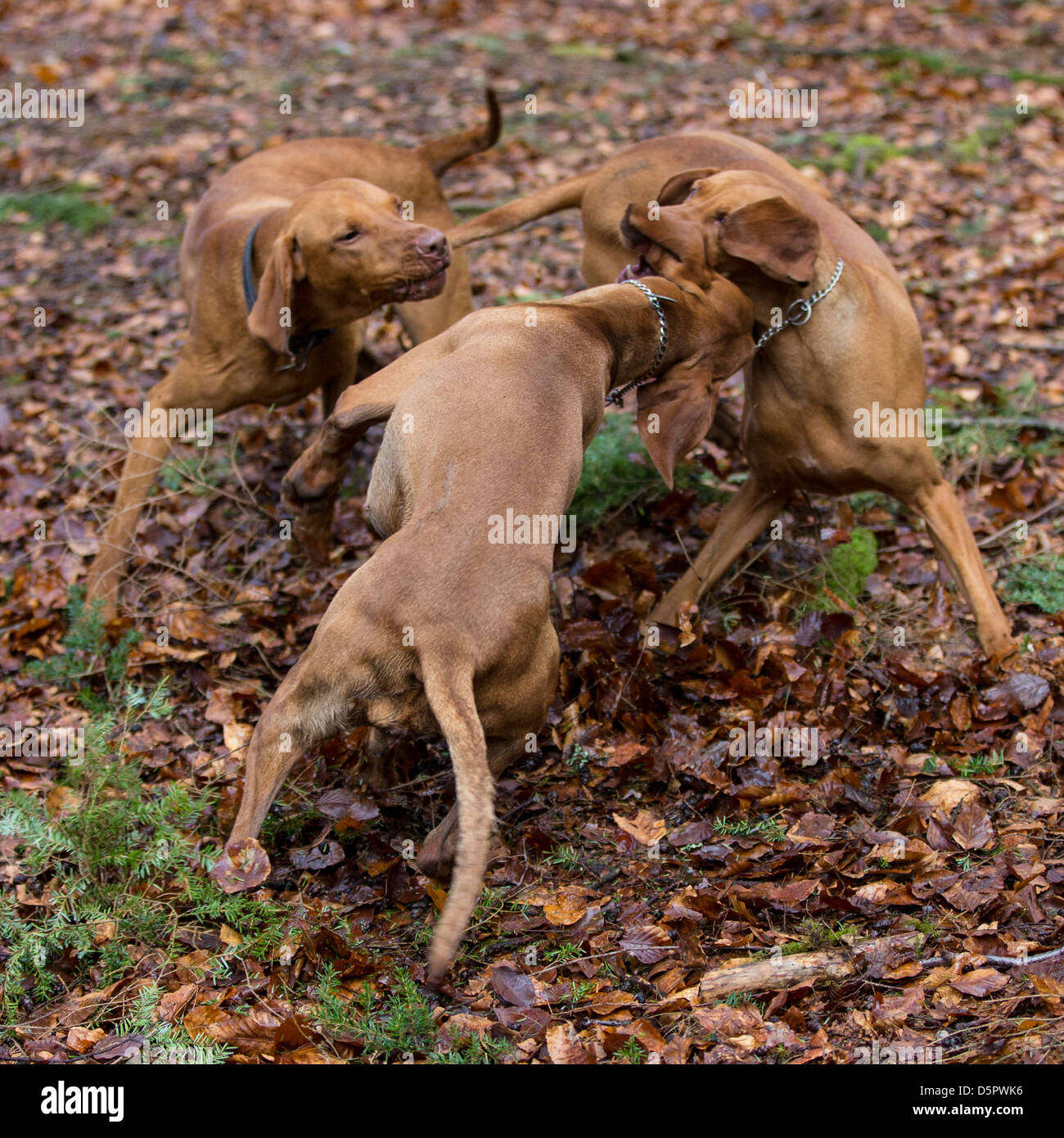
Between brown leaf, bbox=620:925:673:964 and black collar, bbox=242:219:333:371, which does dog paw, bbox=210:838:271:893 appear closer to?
brown leaf, bbox=620:925:673:964

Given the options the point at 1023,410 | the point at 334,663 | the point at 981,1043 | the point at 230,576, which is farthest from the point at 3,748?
the point at 1023,410

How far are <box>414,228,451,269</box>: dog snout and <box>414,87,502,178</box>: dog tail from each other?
5.06 ft

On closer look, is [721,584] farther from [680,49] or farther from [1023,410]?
[680,49]

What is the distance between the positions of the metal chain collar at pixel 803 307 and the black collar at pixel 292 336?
2.05 m

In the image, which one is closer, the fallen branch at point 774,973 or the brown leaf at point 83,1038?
the fallen branch at point 774,973

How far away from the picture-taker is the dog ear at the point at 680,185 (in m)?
5.16

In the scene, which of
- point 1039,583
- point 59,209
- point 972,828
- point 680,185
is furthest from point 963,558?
point 59,209

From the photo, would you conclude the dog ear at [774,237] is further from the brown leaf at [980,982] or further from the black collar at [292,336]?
the brown leaf at [980,982]

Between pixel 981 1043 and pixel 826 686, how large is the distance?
1.88 metres

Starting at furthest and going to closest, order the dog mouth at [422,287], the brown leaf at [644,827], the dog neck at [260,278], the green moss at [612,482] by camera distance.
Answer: the green moss at [612,482] → the dog neck at [260,278] → the dog mouth at [422,287] → the brown leaf at [644,827]

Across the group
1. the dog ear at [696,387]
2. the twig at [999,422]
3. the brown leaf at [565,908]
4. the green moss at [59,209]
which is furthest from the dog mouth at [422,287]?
the green moss at [59,209]

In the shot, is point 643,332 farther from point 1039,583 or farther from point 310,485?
point 1039,583

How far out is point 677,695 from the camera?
5.12m

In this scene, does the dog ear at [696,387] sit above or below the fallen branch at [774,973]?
above
